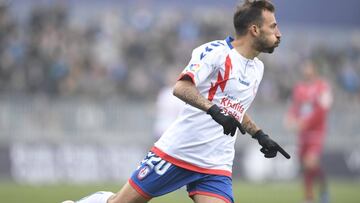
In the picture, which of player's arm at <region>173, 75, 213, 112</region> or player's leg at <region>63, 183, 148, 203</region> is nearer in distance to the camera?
player's arm at <region>173, 75, 213, 112</region>

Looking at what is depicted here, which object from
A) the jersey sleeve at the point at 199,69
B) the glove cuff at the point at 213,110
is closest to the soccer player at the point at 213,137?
the jersey sleeve at the point at 199,69

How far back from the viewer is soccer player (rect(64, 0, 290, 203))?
8.30m

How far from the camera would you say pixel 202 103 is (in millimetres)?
7898

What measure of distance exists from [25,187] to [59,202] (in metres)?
3.50

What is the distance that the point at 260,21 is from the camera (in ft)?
27.5

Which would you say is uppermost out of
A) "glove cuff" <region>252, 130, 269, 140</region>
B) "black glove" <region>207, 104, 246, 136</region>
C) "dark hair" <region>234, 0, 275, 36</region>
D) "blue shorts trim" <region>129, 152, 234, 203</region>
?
"dark hair" <region>234, 0, 275, 36</region>

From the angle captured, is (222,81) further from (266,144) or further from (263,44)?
(266,144)

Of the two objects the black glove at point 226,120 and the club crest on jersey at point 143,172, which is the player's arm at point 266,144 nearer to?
the black glove at point 226,120

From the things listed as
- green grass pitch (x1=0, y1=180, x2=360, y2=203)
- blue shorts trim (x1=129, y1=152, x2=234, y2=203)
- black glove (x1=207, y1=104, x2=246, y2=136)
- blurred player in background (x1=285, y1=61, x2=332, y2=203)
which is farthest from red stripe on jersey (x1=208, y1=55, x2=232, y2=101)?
blurred player in background (x1=285, y1=61, x2=332, y2=203)

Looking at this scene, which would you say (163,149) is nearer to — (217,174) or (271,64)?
(217,174)

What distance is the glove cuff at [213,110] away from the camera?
7761 mm

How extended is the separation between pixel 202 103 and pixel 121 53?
48.5 ft

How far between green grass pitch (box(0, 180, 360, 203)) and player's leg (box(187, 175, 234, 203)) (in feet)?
22.3

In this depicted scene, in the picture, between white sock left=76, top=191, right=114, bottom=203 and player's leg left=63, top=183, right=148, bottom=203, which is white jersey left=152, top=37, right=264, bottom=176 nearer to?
player's leg left=63, top=183, right=148, bottom=203
